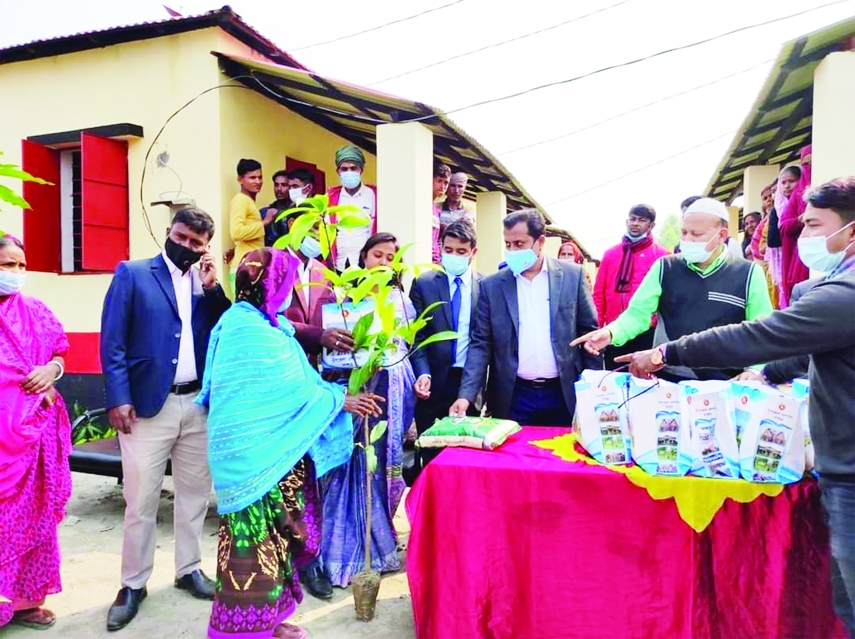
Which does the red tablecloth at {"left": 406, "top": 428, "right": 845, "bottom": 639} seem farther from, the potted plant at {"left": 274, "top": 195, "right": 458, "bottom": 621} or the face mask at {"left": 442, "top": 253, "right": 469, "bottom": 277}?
the face mask at {"left": 442, "top": 253, "right": 469, "bottom": 277}

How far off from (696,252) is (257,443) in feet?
6.81

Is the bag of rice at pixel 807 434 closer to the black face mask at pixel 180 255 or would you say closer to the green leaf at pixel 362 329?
the green leaf at pixel 362 329

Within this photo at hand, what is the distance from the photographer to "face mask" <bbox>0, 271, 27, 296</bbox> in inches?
108

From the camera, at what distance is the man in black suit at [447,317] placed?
3539 mm

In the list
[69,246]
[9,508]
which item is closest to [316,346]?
[9,508]

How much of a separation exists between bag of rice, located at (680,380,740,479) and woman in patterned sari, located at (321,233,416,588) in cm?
150

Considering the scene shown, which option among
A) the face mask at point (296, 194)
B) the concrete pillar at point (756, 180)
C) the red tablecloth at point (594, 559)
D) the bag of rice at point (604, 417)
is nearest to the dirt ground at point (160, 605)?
the red tablecloth at point (594, 559)

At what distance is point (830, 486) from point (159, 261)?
2.92m

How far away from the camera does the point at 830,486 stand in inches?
74.9

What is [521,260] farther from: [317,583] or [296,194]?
[296,194]

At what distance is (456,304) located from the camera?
3.64m

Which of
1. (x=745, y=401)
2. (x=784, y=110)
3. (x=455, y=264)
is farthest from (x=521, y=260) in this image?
(x=784, y=110)

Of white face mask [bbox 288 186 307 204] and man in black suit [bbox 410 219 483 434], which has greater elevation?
white face mask [bbox 288 186 307 204]

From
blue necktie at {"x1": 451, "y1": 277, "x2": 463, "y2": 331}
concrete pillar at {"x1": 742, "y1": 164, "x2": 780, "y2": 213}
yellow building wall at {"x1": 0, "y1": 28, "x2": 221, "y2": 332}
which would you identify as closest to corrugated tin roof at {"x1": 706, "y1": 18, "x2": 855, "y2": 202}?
concrete pillar at {"x1": 742, "y1": 164, "x2": 780, "y2": 213}
